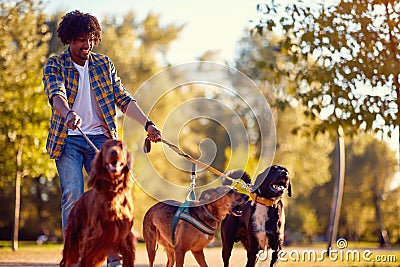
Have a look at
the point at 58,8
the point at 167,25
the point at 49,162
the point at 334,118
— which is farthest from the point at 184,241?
the point at 167,25

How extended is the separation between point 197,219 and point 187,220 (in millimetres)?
131

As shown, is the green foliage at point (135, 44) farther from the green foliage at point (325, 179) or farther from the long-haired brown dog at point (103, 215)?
the long-haired brown dog at point (103, 215)

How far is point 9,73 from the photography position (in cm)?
2439

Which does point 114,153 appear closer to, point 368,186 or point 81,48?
point 81,48

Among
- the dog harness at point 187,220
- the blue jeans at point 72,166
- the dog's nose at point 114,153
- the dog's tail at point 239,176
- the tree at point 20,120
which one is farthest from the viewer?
the tree at point 20,120

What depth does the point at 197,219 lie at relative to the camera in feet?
32.1

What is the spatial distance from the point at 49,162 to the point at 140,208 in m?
15.5

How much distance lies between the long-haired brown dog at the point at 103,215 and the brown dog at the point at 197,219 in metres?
3.22

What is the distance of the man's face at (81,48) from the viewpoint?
23.4 ft

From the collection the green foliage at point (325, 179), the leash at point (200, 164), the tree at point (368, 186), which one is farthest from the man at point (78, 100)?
the tree at point (368, 186)

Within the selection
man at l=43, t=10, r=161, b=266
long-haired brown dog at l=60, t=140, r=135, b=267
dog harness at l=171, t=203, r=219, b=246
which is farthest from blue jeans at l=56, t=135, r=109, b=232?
dog harness at l=171, t=203, r=219, b=246

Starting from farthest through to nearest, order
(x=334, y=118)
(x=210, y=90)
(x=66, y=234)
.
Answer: (x=210, y=90)
(x=334, y=118)
(x=66, y=234)

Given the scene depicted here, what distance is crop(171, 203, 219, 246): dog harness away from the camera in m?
9.73

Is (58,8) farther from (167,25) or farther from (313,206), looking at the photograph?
(313,206)
